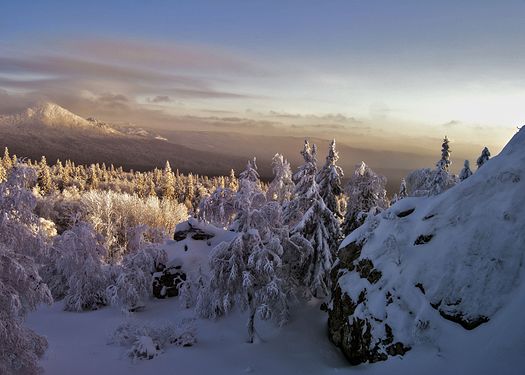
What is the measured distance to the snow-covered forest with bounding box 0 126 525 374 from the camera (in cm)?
1113

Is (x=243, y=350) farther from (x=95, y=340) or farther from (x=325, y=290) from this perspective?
(x=95, y=340)

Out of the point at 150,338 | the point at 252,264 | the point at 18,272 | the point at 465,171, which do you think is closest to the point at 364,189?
the point at 465,171

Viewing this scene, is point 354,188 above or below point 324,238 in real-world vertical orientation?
above

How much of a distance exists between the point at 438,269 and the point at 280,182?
1067cm

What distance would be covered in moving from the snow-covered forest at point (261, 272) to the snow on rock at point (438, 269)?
5 cm

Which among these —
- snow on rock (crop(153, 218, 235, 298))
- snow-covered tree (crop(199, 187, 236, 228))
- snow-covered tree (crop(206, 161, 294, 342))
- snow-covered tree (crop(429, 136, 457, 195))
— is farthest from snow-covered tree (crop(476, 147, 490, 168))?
snow-covered tree (crop(199, 187, 236, 228))

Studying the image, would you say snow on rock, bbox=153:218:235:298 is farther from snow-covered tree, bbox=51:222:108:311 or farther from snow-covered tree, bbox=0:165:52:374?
snow-covered tree, bbox=0:165:52:374

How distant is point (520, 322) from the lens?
10.1 m

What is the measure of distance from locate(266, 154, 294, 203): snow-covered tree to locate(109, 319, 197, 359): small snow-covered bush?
8.41 m

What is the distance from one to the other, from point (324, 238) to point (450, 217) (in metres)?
7.33

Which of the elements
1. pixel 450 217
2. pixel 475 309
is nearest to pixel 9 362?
pixel 475 309

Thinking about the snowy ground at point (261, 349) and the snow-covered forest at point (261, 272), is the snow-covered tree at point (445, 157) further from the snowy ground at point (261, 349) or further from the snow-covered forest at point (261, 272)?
the snowy ground at point (261, 349)

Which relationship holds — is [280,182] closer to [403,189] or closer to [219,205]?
[219,205]

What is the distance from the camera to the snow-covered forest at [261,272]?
11133mm
